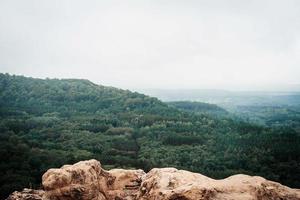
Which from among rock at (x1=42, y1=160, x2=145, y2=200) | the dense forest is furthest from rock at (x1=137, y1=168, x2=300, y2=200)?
the dense forest

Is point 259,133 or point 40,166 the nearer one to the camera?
point 40,166

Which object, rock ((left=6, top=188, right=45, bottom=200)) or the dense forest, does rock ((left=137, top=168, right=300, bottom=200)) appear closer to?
rock ((left=6, top=188, right=45, bottom=200))

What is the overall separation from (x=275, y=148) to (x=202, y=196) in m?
134

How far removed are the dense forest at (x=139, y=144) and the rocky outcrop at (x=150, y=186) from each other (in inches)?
2084

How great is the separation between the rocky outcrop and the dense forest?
2084 inches

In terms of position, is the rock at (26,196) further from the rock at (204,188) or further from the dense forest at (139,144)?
the dense forest at (139,144)

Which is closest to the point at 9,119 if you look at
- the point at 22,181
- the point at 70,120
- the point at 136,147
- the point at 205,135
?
the point at 70,120

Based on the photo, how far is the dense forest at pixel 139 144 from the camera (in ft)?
323

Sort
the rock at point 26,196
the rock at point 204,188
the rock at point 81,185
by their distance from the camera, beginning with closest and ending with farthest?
the rock at point 204,188
the rock at point 81,185
the rock at point 26,196

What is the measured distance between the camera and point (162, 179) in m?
15.6

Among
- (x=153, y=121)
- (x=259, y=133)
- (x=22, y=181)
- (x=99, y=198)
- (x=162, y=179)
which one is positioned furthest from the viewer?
(x=153, y=121)

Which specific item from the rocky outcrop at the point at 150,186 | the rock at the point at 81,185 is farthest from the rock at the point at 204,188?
the rock at the point at 81,185

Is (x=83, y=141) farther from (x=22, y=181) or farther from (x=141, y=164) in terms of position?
(x=22, y=181)

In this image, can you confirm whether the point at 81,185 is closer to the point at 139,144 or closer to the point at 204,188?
the point at 204,188
